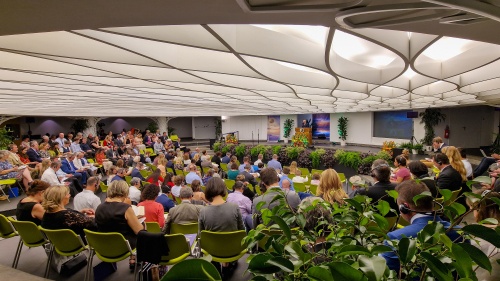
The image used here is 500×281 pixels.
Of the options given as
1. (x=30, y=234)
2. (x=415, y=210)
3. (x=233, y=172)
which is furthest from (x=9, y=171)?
(x=415, y=210)

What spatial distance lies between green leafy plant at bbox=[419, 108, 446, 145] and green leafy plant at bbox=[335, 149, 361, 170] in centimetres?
894

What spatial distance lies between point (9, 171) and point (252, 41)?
824cm

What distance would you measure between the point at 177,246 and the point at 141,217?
1079 mm

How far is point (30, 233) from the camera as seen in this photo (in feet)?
13.2

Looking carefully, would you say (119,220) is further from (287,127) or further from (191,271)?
(287,127)

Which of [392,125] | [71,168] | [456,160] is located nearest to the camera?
[456,160]

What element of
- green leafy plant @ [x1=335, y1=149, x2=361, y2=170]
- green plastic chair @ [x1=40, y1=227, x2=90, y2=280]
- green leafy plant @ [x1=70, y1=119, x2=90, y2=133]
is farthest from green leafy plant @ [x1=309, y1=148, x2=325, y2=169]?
green leafy plant @ [x1=70, y1=119, x2=90, y2=133]

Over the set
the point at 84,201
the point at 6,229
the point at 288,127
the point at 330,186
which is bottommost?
the point at 6,229

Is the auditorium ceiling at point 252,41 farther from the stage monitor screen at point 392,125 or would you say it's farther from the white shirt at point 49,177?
the stage monitor screen at point 392,125

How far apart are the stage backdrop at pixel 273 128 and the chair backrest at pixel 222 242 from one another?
86.6ft

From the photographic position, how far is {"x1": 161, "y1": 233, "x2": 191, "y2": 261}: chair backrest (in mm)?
3457

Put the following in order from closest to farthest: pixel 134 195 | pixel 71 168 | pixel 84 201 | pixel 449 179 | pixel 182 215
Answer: pixel 182 215 → pixel 449 179 → pixel 84 201 → pixel 134 195 → pixel 71 168

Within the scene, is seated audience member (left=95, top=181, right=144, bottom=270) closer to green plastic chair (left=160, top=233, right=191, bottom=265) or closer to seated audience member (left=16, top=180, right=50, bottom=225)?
green plastic chair (left=160, top=233, right=191, bottom=265)

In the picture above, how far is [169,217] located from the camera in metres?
4.21
